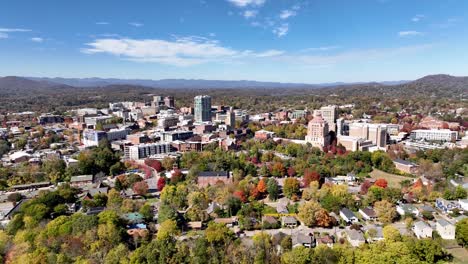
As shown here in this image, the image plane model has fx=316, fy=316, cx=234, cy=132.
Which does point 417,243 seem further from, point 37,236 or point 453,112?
point 453,112

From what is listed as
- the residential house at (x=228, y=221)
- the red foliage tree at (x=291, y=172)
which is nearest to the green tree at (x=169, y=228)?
the residential house at (x=228, y=221)

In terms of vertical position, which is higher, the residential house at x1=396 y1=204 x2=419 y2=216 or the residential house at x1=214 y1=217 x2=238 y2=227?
the residential house at x1=396 y1=204 x2=419 y2=216

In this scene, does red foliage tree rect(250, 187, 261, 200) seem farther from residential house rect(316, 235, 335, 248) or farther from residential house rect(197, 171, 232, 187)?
residential house rect(316, 235, 335, 248)

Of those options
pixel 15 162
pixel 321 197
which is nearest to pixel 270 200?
pixel 321 197

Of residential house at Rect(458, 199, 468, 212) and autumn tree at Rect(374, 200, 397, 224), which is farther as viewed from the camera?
residential house at Rect(458, 199, 468, 212)

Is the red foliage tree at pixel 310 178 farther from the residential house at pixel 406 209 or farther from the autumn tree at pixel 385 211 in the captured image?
the residential house at pixel 406 209

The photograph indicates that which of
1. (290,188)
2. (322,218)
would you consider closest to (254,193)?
(290,188)

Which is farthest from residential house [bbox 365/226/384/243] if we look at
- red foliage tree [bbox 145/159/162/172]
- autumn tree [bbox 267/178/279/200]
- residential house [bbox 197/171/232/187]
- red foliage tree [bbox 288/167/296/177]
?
red foliage tree [bbox 145/159/162/172]

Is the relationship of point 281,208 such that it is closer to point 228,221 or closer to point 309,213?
point 309,213
